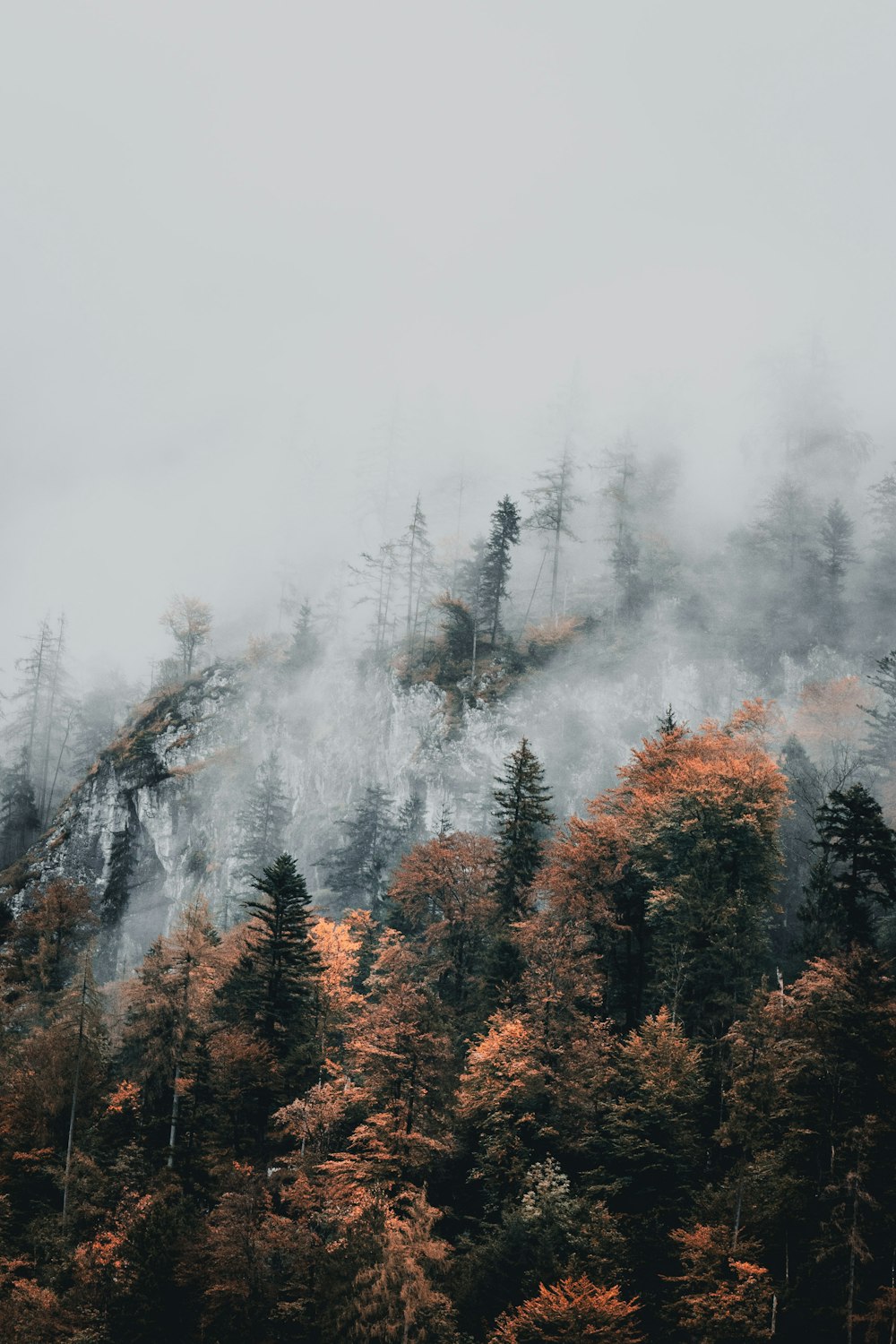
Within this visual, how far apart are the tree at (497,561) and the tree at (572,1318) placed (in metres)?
58.9

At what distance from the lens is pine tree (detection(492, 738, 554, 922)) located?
43.1 metres

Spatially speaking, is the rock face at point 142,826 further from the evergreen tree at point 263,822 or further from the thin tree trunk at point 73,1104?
the thin tree trunk at point 73,1104

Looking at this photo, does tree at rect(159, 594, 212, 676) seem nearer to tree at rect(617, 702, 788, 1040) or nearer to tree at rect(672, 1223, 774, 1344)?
tree at rect(617, 702, 788, 1040)

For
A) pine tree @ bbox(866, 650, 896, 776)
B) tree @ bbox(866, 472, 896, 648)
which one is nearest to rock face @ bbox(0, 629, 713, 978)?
tree @ bbox(866, 472, 896, 648)

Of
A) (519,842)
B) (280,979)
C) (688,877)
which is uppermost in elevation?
(519,842)

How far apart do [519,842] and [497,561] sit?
41.9m

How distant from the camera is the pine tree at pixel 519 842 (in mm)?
43062

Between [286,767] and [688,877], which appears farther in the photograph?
[286,767]

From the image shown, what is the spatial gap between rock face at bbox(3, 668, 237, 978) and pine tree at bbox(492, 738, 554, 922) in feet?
138

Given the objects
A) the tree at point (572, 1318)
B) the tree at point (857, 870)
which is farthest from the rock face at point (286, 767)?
the tree at point (572, 1318)

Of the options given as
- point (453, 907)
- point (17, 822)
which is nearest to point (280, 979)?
point (453, 907)

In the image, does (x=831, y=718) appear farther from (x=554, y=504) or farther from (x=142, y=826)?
(x=142, y=826)

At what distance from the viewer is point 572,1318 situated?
26125 mm

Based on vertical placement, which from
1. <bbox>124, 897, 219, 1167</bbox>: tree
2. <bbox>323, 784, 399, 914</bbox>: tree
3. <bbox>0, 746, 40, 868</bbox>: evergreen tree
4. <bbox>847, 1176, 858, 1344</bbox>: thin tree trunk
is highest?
<bbox>0, 746, 40, 868</bbox>: evergreen tree
